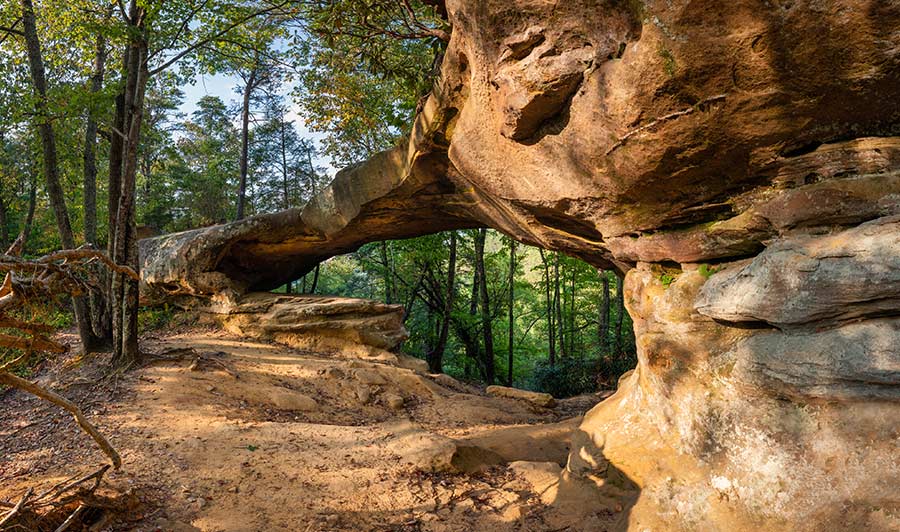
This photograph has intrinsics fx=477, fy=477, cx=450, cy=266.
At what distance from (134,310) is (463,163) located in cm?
624

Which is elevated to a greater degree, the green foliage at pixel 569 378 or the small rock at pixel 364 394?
the small rock at pixel 364 394

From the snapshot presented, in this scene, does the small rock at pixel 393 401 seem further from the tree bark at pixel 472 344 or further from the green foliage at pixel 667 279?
the tree bark at pixel 472 344

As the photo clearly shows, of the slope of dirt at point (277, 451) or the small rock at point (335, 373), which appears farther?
the small rock at point (335, 373)

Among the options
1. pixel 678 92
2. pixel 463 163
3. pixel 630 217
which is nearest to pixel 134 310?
pixel 463 163

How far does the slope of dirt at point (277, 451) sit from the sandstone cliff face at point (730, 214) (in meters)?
1.35

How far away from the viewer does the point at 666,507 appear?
181 inches

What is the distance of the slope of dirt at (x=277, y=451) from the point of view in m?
4.80

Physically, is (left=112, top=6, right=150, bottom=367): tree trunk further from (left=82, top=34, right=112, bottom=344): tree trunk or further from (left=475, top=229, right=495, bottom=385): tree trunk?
(left=475, top=229, right=495, bottom=385): tree trunk

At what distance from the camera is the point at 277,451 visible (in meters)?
5.89

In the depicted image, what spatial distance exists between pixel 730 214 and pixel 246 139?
18348mm

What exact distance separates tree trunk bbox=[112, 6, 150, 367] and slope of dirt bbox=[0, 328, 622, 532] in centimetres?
56

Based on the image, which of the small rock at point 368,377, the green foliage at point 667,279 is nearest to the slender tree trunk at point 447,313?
the small rock at point 368,377

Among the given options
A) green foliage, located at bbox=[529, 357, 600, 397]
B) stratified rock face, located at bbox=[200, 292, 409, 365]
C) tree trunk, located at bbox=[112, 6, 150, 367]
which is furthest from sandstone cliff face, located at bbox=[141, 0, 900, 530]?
green foliage, located at bbox=[529, 357, 600, 397]

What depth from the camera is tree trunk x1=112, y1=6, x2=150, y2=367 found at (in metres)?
8.15
